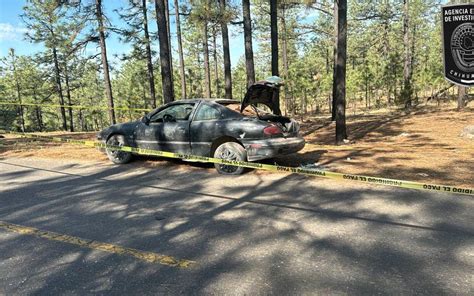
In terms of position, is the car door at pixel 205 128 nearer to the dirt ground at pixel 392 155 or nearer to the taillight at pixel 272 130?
the dirt ground at pixel 392 155

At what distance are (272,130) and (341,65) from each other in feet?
18.6

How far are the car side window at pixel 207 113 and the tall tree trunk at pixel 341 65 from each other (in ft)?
Result: 18.8

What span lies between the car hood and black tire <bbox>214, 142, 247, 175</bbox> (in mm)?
801

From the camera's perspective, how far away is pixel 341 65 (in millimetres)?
11406

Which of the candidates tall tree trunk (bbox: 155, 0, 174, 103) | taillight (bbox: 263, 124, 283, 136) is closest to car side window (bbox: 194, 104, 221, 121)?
taillight (bbox: 263, 124, 283, 136)

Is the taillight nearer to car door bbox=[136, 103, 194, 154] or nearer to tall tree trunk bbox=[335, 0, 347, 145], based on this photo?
car door bbox=[136, 103, 194, 154]

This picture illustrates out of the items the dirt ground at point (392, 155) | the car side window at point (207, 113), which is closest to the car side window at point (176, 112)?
the car side window at point (207, 113)

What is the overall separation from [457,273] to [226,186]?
159 inches

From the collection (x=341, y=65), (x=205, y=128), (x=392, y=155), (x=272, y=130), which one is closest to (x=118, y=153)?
(x=205, y=128)

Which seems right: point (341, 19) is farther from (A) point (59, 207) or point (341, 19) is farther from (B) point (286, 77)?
(B) point (286, 77)

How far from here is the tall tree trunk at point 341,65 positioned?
1114 centimetres

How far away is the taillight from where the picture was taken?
700 centimetres

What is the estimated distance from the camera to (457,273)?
328 cm

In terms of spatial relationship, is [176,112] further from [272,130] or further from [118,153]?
[272,130]
